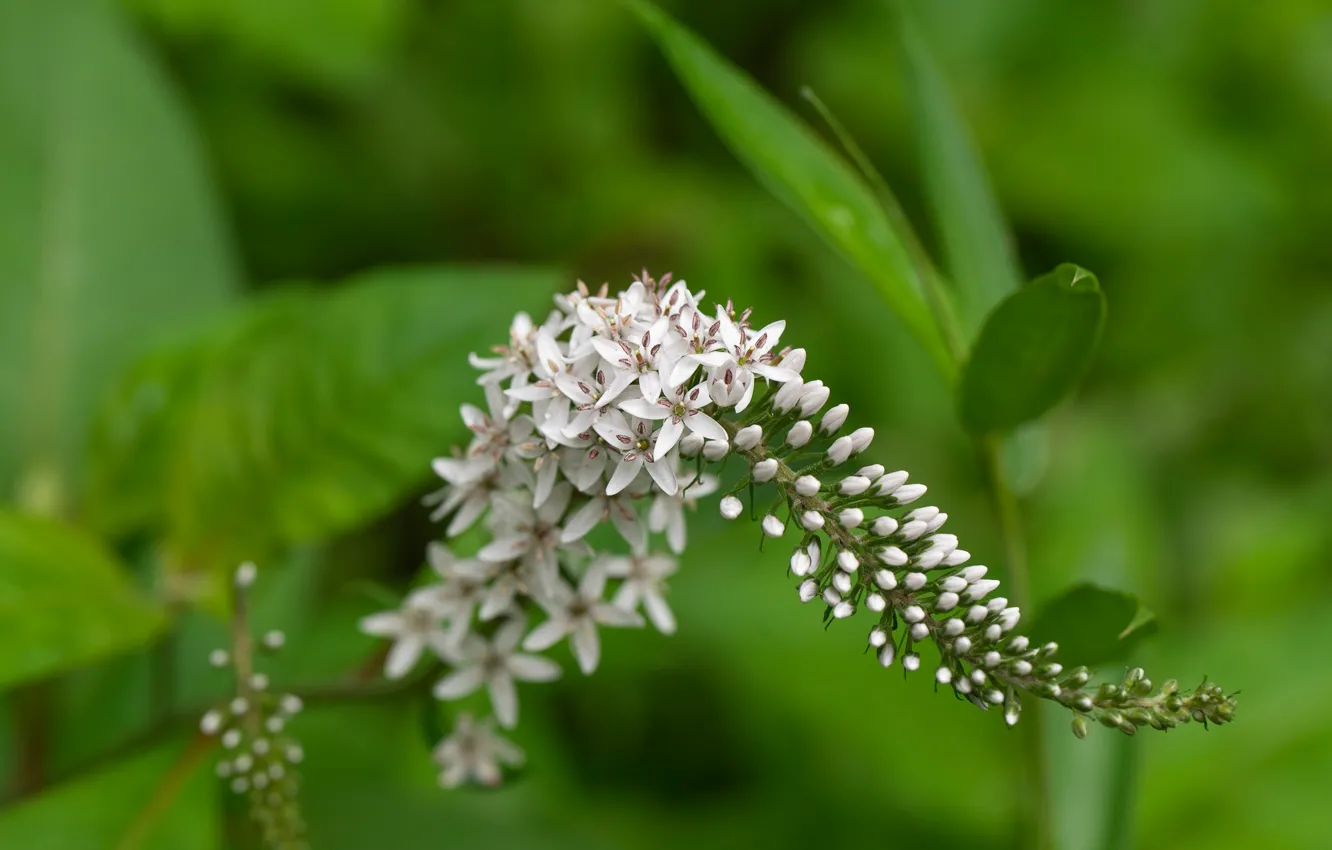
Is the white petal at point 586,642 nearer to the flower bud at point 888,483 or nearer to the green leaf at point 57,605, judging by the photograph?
the flower bud at point 888,483

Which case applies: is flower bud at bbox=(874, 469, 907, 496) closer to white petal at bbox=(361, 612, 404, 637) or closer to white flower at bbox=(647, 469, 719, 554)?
white flower at bbox=(647, 469, 719, 554)

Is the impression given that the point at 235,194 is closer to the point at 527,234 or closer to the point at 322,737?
the point at 527,234

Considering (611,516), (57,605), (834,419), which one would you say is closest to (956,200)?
(834,419)

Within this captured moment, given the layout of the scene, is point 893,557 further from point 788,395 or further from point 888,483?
point 788,395

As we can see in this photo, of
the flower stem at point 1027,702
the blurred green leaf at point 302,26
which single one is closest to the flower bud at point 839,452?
the flower stem at point 1027,702

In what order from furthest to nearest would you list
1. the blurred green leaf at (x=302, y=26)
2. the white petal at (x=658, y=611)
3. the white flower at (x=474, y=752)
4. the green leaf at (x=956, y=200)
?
the blurred green leaf at (x=302, y=26), the green leaf at (x=956, y=200), the white flower at (x=474, y=752), the white petal at (x=658, y=611)

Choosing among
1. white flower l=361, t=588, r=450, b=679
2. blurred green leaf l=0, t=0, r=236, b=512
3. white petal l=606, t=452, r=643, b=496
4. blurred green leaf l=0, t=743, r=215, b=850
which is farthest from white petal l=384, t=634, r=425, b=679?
blurred green leaf l=0, t=0, r=236, b=512
